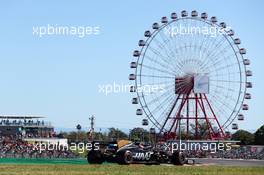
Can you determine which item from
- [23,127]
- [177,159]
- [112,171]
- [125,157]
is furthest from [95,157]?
[23,127]

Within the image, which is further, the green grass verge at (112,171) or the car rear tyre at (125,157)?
the car rear tyre at (125,157)

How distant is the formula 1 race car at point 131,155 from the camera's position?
3994cm

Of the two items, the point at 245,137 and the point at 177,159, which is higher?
the point at 245,137

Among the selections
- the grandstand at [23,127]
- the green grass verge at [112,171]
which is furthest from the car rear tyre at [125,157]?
the grandstand at [23,127]

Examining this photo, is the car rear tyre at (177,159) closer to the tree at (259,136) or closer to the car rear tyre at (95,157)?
the car rear tyre at (95,157)

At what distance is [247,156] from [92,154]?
3306cm

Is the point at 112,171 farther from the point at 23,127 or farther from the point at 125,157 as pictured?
the point at 23,127

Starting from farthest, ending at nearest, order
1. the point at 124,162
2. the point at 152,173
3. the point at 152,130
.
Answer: the point at 152,130
the point at 124,162
the point at 152,173

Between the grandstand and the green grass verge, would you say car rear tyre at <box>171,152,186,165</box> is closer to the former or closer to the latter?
the green grass verge

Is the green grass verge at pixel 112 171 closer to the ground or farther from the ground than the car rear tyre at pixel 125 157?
closer to the ground

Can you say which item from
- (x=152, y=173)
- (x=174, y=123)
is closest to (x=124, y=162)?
(x=152, y=173)

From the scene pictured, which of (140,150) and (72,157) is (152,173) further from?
(72,157)

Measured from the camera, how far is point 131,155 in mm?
40031

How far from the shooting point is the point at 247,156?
71.1 meters
